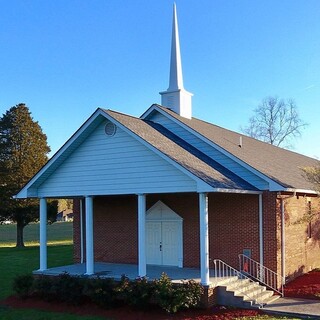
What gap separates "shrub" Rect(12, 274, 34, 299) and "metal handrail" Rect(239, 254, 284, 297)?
7605mm

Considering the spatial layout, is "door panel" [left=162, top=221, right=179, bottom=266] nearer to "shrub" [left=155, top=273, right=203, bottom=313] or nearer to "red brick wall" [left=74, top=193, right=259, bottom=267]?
"red brick wall" [left=74, top=193, right=259, bottom=267]

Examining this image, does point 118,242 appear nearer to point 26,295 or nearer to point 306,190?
point 26,295

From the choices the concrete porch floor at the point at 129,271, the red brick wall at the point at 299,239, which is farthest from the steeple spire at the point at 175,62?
the concrete porch floor at the point at 129,271

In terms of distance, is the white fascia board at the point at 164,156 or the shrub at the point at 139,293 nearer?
the shrub at the point at 139,293

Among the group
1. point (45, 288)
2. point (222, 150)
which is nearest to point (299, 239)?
point (222, 150)

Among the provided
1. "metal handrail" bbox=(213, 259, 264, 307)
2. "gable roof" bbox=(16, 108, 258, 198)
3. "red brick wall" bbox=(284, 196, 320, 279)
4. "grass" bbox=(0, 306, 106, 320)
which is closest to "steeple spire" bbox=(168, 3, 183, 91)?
"gable roof" bbox=(16, 108, 258, 198)

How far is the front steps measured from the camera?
1425 centimetres

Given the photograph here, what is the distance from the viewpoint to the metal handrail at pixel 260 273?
54.4 ft

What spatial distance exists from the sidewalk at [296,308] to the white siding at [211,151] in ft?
13.3

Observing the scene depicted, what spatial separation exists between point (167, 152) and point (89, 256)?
480 centimetres

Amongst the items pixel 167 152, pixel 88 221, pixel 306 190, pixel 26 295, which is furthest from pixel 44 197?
pixel 306 190

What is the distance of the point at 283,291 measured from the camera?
642 inches

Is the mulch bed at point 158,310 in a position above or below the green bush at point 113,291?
below

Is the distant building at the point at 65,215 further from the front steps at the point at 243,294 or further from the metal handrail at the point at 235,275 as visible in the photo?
the front steps at the point at 243,294
